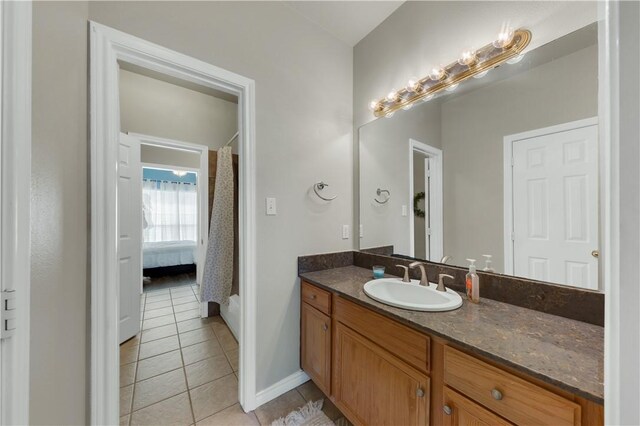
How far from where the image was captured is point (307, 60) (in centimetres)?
179

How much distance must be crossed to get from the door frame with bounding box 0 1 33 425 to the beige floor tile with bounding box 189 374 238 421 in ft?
3.94

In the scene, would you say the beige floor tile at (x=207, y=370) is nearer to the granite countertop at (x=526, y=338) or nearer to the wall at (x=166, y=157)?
the granite countertop at (x=526, y=338)

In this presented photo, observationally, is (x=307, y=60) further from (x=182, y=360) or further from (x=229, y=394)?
(x=182, y=360)

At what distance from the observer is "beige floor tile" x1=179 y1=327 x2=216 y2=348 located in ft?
7.48

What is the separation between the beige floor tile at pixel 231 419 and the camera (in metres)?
1.42

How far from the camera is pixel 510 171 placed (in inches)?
48.4

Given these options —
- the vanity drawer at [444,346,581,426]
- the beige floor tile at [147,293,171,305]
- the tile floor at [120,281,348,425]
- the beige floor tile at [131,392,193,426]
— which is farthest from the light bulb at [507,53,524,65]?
the beige floor tile at [147,293,171,305]

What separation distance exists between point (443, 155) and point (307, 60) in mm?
1181

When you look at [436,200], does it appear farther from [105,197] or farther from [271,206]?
[105,197]

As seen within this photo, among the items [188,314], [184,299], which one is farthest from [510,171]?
[184,299]

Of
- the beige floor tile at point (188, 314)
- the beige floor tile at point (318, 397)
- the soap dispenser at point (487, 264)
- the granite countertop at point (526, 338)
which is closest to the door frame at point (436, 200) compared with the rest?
the soap dispenser at point (487, 264)

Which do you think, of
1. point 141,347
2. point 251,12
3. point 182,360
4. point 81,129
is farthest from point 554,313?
point 141,347

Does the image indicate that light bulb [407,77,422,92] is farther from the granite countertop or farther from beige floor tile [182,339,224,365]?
beige floor tile [182,339,224,365]

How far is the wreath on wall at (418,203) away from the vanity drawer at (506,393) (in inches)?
37.4
